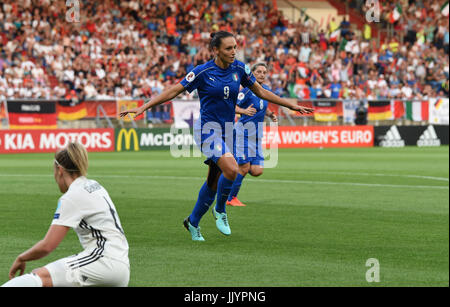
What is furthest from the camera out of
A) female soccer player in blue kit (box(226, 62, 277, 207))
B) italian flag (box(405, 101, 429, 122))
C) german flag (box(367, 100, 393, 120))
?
italian flag (box(405, 101, 429, 122))

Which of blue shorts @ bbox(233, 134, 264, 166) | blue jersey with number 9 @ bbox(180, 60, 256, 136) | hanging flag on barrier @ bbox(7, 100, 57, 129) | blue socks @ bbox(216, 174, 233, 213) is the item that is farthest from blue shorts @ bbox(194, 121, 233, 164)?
hanging flag on barrier @ bbox(7, 100, 57, 129)

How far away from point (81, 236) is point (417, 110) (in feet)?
109

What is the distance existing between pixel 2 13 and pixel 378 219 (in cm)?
2438

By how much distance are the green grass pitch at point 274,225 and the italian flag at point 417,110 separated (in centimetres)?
1472

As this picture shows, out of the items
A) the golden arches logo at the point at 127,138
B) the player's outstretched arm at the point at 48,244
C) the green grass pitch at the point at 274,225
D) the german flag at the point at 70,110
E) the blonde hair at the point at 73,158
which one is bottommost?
the green grass pitch at the point at 274,225

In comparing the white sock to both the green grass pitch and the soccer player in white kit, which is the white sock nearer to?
the soccer player in white kit

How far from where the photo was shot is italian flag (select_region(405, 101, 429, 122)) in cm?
3688

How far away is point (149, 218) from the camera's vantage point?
1202 cm

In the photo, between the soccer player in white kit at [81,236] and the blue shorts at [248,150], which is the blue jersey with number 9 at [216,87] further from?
the soccer player in white kit at [81,236]

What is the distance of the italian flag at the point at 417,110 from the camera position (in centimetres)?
3688

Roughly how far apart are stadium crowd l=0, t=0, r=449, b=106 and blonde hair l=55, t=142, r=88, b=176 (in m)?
25.3

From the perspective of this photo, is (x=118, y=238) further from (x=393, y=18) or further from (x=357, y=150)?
(x=393, y=18)

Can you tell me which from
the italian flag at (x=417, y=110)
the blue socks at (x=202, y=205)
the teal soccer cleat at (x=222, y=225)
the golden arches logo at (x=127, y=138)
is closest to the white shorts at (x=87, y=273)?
the blue socks at (x=202, y=205)
